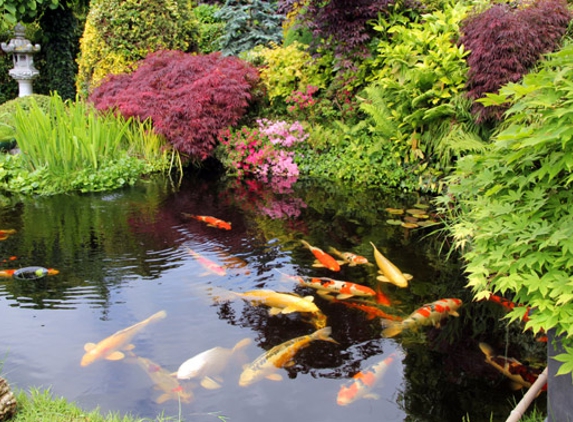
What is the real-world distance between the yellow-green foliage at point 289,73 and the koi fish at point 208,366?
586 centimetres

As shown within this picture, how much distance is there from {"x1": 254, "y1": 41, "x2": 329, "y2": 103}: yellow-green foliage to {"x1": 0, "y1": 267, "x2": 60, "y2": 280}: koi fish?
5122 millimetres

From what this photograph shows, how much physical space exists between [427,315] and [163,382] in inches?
70.1

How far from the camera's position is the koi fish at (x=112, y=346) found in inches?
123

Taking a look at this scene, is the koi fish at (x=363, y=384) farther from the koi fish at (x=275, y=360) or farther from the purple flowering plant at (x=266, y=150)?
the purple flowering plant at (x=266, y=150)

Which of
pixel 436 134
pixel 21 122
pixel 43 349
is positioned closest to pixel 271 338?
pixel 43 349

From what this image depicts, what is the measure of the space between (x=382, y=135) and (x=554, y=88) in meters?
5.28

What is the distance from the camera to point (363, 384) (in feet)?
9.47

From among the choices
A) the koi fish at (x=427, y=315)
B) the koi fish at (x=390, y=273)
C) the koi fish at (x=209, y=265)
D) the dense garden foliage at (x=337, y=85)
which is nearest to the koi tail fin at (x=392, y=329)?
the koi fish at (x=427, y=315)

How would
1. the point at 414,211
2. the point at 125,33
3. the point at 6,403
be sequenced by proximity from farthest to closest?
the point at 125,33
the point at 414,211
the point at 6,403

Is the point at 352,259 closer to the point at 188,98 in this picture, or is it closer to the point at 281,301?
the point at 281,301

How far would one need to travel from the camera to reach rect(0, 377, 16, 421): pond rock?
2312 mm

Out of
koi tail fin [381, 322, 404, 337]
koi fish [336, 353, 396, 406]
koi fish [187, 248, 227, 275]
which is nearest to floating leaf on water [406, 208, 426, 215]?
koi fish [187, 248, 227, 275]

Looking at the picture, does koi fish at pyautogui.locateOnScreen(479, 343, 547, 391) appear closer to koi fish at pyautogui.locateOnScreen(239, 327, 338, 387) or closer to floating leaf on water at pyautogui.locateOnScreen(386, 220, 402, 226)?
koi fish at pyautogui.locateOnScreen(239, 327, 338, 387)

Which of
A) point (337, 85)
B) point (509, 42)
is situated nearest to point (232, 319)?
point (509, 42)
